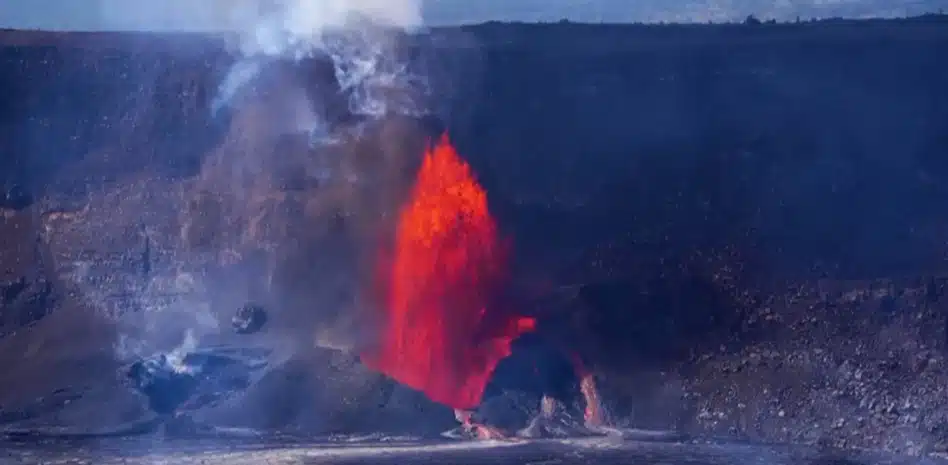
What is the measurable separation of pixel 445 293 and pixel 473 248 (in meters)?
1.68

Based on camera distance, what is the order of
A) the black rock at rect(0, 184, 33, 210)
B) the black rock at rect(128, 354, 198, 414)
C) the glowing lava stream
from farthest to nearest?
1. the black rock at rect(0, 184, 33, 210)
2. the glowing lava stream
3. the black rock at rect(128, 354, 198, 414)

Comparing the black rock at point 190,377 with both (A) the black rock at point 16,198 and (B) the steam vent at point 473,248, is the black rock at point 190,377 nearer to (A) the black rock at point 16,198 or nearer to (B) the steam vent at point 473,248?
(B) the steam vent at point 473,248

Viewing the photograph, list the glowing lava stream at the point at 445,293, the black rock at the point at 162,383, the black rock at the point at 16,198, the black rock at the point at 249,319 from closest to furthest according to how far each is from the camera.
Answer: the black rock at the point at 162,383 < the glowing lava stream at the point at 445,293 < the black rock at the point at 249,319 < the black rock at the point at 16,198

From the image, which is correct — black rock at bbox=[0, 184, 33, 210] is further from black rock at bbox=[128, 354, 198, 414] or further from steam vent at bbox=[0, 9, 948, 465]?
black rock at bbox=[128, 354, 198, 414]

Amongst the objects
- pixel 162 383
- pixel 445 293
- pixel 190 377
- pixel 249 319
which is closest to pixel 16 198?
pixel 249 319

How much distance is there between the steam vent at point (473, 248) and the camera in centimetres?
3638

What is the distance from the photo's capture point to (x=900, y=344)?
36.2m

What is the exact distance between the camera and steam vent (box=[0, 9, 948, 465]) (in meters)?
36.4

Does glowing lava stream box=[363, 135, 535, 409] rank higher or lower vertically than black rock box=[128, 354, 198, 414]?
higher

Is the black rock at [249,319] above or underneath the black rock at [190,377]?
above

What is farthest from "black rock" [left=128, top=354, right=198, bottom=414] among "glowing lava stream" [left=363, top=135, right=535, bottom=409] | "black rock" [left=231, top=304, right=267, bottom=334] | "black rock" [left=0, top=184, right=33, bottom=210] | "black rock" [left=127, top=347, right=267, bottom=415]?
"black rock" [left=0, top=184, right=33, bottom=210]

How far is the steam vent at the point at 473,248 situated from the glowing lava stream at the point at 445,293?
91 mm

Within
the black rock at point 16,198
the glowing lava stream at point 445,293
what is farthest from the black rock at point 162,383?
the black rock at point 16,198

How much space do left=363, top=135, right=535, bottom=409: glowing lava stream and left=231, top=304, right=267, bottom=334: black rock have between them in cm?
372
